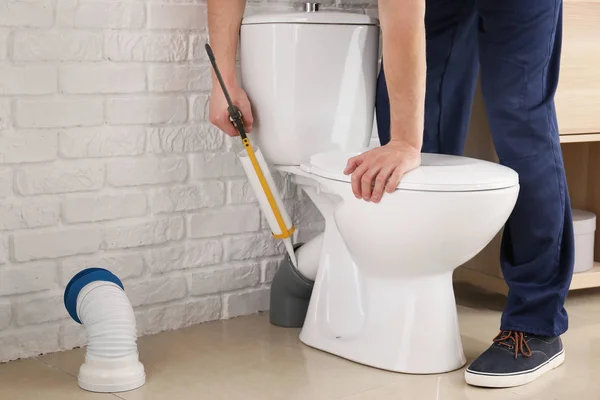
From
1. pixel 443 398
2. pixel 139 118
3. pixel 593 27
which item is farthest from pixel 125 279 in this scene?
pixel 593 27

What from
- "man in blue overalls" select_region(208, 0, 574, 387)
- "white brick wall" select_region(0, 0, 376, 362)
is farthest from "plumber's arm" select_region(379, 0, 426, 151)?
"white brick wall" select_region(0, 0, 376, 362)

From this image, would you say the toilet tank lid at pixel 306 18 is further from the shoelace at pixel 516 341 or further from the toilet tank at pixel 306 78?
the shoelace at pixel 516 341

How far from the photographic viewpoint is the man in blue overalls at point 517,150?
1.67 meters

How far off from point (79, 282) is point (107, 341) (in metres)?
0.15

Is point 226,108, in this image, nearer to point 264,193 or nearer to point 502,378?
point 264,193

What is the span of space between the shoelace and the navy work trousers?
0.05 ft

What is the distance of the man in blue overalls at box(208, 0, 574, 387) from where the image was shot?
1.67m

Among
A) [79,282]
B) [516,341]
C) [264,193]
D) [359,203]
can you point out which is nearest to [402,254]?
[359,203]

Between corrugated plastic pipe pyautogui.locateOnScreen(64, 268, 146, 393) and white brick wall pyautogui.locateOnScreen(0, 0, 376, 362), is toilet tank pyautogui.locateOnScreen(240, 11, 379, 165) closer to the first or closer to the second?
white brick wall pyautogui.locateOnScreen(0, 0, 376, 362)

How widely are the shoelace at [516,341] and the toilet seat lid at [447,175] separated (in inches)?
13.3

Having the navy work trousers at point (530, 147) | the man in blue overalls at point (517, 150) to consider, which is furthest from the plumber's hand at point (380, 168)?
the navy work trousers at point (530, 147)

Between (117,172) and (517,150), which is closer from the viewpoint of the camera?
(517,150)

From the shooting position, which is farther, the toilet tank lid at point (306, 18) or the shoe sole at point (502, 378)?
the toilet tank lid at point (306, 18)

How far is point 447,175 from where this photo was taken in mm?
1647
